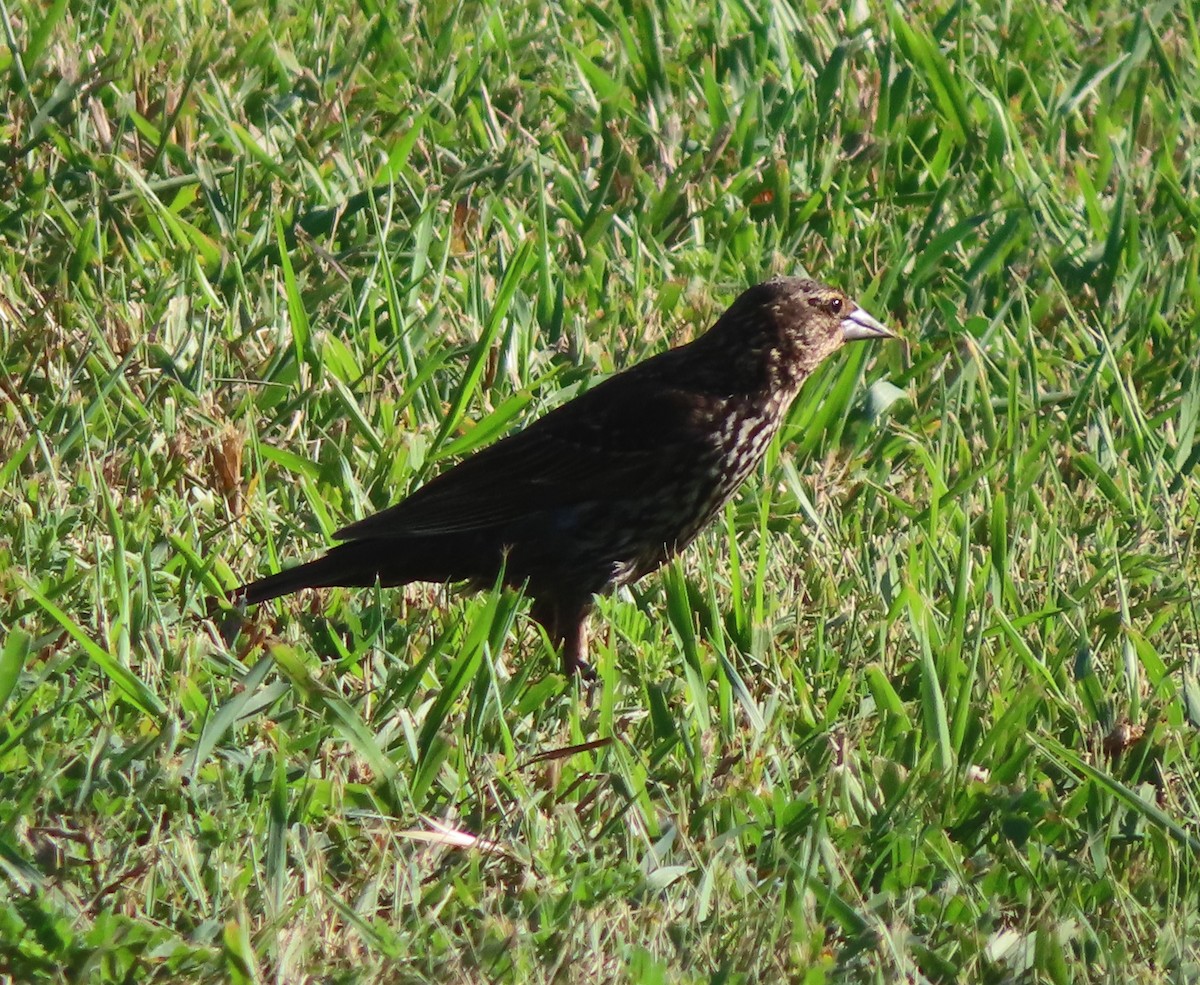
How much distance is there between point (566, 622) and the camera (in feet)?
14.5

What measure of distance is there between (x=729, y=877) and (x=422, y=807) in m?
0.58

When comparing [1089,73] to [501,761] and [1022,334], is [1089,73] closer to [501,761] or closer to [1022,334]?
[1022,334]

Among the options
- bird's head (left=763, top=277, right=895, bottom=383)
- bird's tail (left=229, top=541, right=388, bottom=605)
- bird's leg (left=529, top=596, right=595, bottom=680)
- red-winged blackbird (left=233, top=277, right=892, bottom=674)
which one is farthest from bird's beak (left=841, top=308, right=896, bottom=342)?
bird's tail (left=229, top=541, right=388, bottom=605)

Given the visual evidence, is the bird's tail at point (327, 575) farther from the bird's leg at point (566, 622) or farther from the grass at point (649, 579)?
the bird's leg at point (566, 622)

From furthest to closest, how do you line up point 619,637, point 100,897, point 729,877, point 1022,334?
1. point 1022,334
2. point 619,637
3. point 729,877
4. point 100,897

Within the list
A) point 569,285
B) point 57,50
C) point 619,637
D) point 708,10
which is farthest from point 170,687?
point 708,10

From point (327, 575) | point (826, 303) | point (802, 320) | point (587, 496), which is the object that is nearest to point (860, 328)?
point (826, 303)

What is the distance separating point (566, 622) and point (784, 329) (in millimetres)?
900

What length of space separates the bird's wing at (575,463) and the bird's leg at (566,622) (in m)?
0.21

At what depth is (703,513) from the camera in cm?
444

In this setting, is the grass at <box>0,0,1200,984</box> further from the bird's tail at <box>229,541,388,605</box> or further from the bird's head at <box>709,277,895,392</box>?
the bird's head at <box>709,277,895,392</box>

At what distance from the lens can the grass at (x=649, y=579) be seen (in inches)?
128

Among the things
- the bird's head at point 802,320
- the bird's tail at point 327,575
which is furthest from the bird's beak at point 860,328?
the bird's tail at point 327,575

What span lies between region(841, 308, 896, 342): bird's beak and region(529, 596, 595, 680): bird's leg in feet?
3.34
